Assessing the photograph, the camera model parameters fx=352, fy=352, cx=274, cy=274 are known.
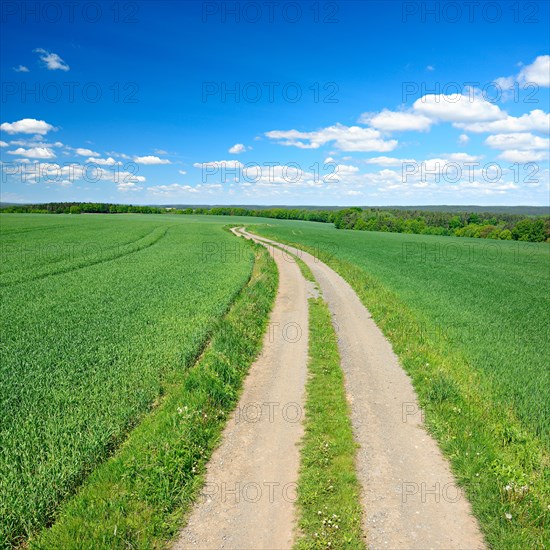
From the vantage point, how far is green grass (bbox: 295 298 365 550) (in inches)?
210

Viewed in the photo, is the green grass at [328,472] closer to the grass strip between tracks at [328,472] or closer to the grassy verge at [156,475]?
the grass strip between tracks at [328,472]

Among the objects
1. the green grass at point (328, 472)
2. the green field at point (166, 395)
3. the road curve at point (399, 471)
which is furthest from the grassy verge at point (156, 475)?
the road curve at point (399, 471)

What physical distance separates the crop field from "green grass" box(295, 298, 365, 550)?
13.0 ft

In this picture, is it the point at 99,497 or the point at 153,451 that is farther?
the point at 153,451

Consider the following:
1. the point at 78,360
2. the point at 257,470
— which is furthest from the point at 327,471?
the point at 78,360

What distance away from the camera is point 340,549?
16.8 ft

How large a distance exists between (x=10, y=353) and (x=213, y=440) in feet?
25.5

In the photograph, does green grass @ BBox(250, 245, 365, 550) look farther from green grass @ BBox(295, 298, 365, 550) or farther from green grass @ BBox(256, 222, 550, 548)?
green grass @ BBox(256, 222, 550, 548)

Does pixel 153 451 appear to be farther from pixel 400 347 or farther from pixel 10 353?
pixel 400 347

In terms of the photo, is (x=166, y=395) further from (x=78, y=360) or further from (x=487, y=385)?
(x=487, y=385)

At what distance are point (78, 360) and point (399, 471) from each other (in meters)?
9.33

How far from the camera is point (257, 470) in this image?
22.1 ft

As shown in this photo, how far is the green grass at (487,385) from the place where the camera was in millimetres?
5938

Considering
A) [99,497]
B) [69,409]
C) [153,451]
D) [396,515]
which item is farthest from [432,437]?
[69,409]
